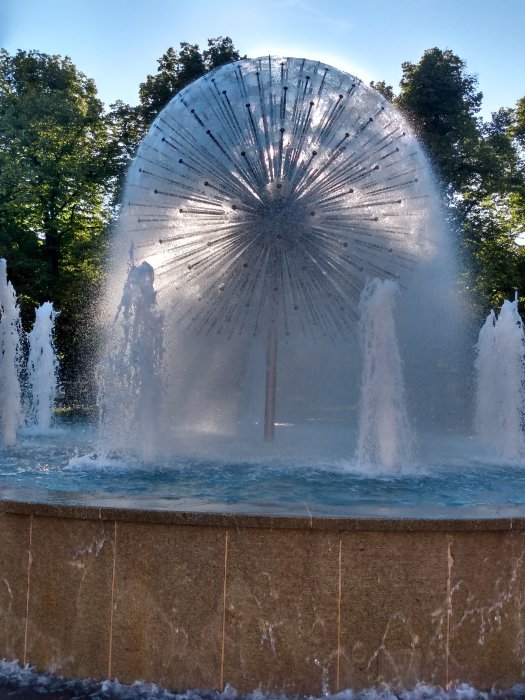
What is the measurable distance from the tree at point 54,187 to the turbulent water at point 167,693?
20.5 meters

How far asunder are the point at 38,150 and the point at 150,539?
24936 mm

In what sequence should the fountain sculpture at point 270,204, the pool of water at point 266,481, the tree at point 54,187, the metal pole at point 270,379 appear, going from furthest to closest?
the tree at point 54,187, the metal pole at point 270,379, the fountain sculpture at point 270,204, the pool of water at point 266,481

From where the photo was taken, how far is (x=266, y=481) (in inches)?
324

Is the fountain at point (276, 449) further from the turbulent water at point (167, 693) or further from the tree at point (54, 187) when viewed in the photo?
the tree at point (54, 187)

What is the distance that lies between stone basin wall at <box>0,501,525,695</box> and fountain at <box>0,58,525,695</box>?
0.01 m

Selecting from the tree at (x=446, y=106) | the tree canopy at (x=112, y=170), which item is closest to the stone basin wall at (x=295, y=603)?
the tree canopy at (x=112, y=170)

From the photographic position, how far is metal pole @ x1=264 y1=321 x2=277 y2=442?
11703 mm

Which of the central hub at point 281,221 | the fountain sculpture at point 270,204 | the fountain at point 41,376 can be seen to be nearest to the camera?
the central hub at point 281,221

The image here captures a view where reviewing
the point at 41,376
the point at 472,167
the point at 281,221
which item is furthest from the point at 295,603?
the point at 472,167

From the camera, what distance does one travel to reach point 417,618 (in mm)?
5070

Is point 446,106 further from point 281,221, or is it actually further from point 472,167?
point 281,221

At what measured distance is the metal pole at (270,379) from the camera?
1170cm

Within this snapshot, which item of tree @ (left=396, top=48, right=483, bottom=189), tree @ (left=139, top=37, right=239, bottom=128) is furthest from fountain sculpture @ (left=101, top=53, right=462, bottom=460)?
tree @ (left=139, top=37, right=239, bottom=128)

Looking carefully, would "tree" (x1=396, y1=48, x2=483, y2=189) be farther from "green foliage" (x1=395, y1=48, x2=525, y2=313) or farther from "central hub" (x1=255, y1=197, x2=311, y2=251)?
"central hub" (x1=255, y1=197, x2=311, y2=251)
